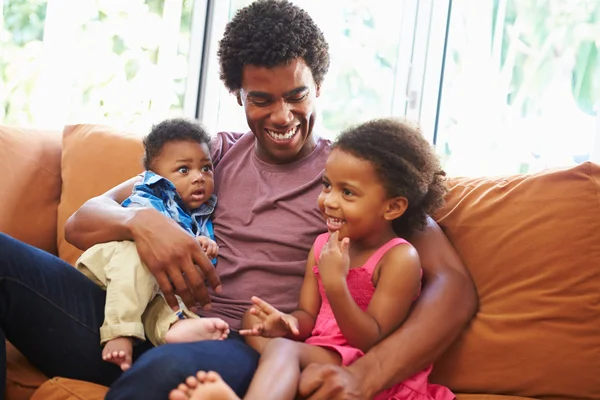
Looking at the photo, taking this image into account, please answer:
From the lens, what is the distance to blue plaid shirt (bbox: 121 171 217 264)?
1.93 m

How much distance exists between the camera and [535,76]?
2.70 m

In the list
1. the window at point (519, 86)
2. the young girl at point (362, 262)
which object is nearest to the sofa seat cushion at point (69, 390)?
the young girl at point (362, 262)

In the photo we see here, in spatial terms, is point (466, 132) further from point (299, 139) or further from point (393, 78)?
point (299, 139)

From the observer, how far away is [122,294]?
5.57 feet

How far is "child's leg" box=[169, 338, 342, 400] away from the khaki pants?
11.8 inches

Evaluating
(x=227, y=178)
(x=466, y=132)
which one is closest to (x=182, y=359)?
(x=227, y=178)

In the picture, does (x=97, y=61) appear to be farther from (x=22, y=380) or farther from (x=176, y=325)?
(x=176, y=325)

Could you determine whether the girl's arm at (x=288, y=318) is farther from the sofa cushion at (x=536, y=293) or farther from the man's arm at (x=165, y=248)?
the sofa cushion at (x=536, y=293)

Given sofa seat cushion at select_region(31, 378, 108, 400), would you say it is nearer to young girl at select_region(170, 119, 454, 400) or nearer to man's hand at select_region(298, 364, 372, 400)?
young girl at select_region(170, 119, 454, 400)

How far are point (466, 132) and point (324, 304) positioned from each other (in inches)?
52.3

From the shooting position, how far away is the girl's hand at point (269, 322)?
5.09ft

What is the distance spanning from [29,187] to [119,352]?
2.99ft

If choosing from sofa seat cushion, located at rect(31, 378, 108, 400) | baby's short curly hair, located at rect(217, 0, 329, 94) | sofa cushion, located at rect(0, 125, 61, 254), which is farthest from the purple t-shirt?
sofa cushion, located at rect(0, 125, 61, 254)

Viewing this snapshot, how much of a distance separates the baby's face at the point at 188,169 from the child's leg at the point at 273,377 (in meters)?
0.53
